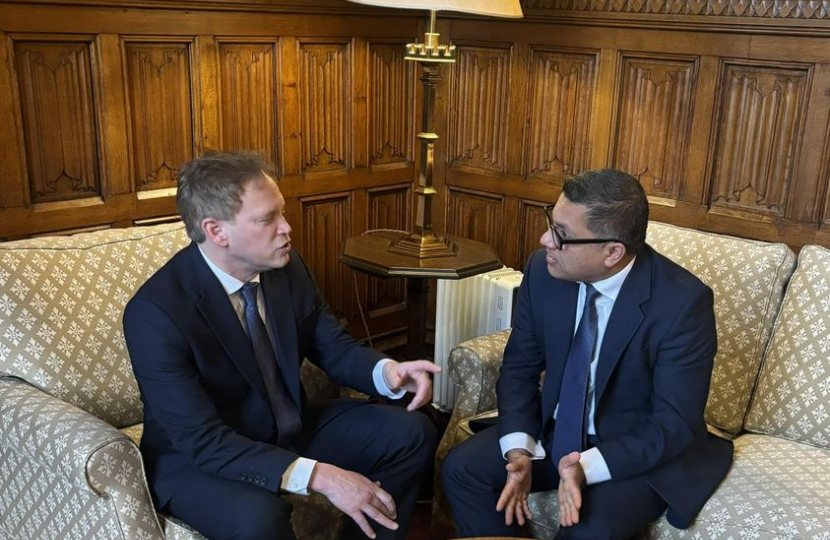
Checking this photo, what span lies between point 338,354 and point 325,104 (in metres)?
1.38

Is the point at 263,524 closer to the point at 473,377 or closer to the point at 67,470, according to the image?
the point at 67,470

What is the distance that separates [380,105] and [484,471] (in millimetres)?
1829

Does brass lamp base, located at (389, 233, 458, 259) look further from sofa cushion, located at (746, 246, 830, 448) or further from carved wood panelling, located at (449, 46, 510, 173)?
sofa cushion, located at (746, 246, 830, 448)

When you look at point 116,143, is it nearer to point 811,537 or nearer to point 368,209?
point 368,209

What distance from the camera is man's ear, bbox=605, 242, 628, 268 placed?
1.98 m

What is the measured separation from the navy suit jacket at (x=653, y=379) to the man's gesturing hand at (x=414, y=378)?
0.21 metres

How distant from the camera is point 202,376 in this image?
76.5 inches

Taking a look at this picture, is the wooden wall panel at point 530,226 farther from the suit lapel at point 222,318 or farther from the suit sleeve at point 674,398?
the suit lapel at point 222,318

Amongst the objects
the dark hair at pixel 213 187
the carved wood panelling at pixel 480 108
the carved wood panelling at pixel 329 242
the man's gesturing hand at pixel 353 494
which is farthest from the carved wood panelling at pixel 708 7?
the man's gesturing hand at pixel 353 494

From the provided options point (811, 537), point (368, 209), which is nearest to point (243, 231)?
point (811, 537)

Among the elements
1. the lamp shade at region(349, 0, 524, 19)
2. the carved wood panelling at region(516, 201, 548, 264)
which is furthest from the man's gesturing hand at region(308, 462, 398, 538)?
the carved wood panelling at region(516, 201, 548, 264)

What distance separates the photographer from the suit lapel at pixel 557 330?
2.12 m

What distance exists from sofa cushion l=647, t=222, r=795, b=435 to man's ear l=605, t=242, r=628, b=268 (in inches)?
22.7

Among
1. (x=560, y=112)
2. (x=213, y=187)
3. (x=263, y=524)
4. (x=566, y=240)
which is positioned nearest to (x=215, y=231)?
(x=213, y=187)
